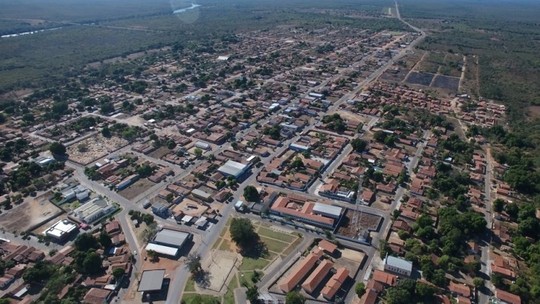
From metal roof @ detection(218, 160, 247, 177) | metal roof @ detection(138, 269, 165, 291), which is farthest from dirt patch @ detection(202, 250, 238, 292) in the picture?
metal roof @ detection(218, 160, 247, 177)

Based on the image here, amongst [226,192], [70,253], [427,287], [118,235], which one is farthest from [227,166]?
[427,287]

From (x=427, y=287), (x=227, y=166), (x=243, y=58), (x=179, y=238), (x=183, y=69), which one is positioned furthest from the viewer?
(x=243, y=58)

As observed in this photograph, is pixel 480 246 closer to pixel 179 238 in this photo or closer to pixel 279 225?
pixel 279 225

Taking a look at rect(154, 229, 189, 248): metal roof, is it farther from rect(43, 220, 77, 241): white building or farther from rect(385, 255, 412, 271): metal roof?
rect(385, 255, 412, 271): metal roof

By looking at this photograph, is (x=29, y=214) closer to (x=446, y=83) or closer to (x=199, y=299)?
(x=199, y=299)

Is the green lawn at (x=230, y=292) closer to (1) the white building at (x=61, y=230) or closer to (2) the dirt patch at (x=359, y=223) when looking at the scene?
(2) the dirt patch at (x=359, y=223)

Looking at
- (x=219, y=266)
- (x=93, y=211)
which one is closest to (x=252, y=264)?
(x=219, y=266)
